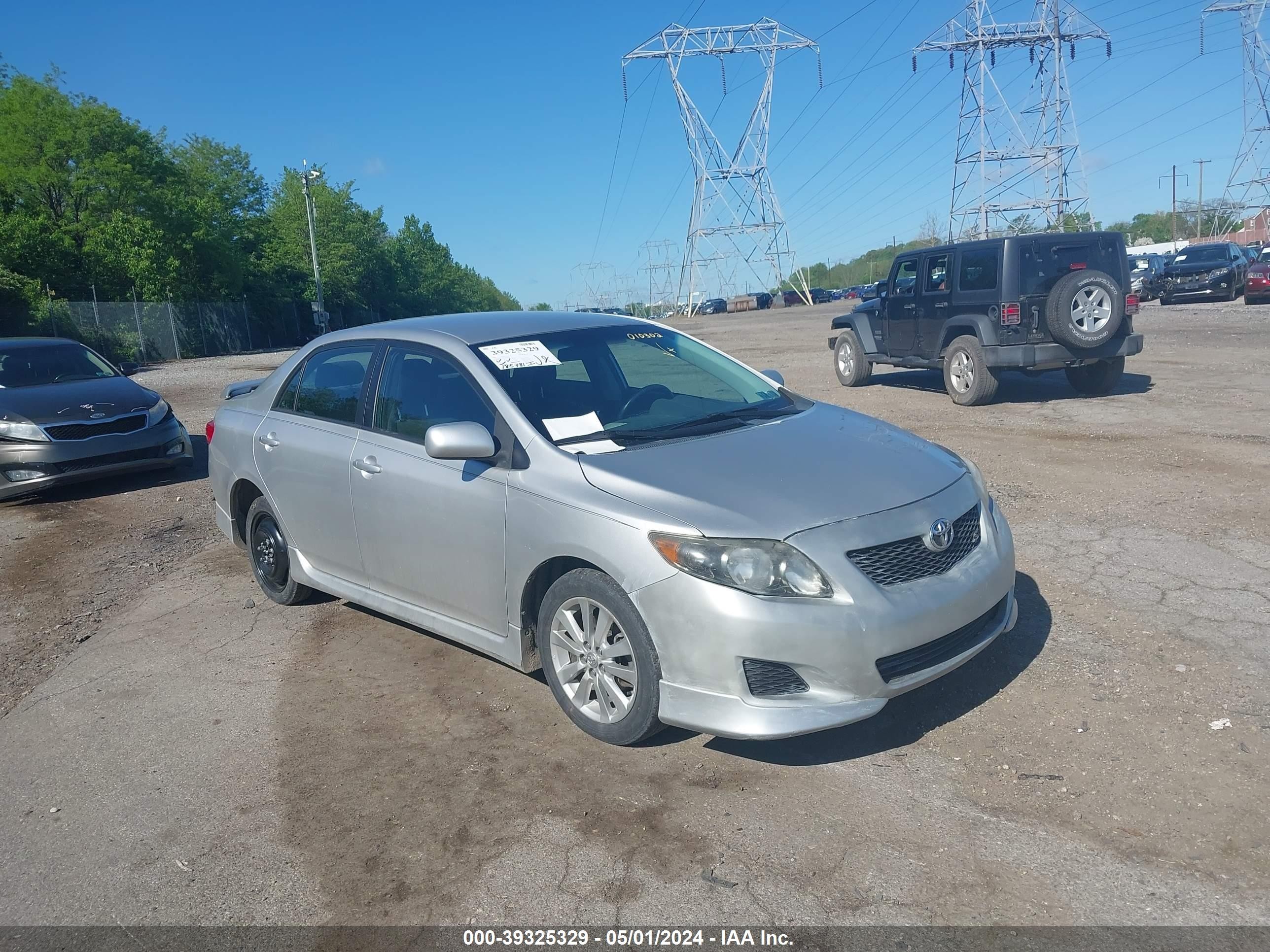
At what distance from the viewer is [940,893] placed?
113 inches

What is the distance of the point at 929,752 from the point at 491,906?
1.74m

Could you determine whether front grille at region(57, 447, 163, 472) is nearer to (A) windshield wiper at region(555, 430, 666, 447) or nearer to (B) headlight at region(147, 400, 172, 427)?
(B) headlight at region(147, 400, 172, 427)

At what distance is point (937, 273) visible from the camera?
41.8ft

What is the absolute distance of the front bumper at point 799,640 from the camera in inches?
133

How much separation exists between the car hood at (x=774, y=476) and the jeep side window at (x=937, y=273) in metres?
8.75

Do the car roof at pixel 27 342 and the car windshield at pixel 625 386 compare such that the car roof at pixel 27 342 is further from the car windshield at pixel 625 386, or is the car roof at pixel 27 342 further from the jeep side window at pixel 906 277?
the jeep side window at pixel 906 277

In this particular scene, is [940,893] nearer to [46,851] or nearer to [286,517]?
[46,851]

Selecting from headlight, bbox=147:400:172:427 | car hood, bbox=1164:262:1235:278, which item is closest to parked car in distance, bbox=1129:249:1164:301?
car hood, bbox=1164:262:1235:278

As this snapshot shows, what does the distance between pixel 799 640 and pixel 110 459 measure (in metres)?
8.52

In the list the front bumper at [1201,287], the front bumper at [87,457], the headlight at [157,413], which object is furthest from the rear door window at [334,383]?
the front bumper at [1201,287]

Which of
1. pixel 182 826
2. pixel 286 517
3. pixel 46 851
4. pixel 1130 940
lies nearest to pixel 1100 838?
pixel 1130 940

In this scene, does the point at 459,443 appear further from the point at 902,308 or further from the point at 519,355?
the point at 902,308

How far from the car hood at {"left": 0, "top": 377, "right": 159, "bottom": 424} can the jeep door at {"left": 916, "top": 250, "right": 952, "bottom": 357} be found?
30.8 feet

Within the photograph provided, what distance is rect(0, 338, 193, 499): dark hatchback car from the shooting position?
923 cm
